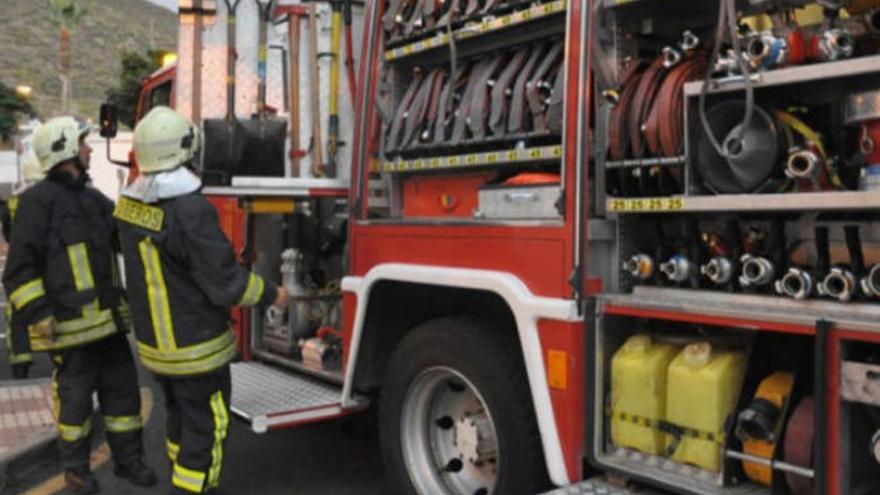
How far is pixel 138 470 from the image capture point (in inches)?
191

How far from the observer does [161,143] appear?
159 inches

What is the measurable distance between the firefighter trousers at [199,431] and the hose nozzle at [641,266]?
1.90 meters

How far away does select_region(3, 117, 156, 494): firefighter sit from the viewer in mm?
4535

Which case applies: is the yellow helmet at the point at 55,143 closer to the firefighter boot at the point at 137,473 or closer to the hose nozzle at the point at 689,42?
the firefighter boot at the point at 137,473

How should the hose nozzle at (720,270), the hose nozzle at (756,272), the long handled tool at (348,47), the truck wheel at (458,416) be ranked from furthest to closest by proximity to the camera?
the long handled tool at (348,47), the truck wheel at (458,416), the hose nozzle at (720,270), the hose nozzle at (756,272)

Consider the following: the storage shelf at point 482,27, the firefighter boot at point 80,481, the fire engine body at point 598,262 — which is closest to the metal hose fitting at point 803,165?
the fire engine body at point 598,262

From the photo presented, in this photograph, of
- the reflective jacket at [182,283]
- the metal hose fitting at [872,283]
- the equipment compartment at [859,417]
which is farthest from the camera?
the reflective jacket at [182,283]

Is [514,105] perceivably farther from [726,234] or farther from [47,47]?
[47,47]

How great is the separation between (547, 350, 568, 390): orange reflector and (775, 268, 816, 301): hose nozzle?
80cm

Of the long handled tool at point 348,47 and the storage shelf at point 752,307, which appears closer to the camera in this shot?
the storage shelf at point 752,307

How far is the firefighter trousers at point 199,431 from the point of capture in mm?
4012

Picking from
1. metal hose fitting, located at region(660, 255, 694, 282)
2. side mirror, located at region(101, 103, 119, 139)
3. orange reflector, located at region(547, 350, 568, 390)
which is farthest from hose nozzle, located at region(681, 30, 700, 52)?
side mirror, located at region(101, 103, 119, 139)

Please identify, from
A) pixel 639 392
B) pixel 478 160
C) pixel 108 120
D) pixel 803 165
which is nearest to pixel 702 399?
pixel 639 392

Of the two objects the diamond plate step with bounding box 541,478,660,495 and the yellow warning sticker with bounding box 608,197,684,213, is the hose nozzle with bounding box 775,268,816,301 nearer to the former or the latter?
the yellow warning sticker with bounding box 608,197,684,213
